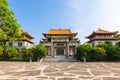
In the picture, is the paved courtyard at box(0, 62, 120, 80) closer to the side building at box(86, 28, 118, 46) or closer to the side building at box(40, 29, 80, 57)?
the side building at box(40, 29, 80, 57)

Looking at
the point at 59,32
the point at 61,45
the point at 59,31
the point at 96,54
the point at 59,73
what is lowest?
the point at 59,73

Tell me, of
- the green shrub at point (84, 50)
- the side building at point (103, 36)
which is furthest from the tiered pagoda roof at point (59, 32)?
the green shrub at point (84, 50)

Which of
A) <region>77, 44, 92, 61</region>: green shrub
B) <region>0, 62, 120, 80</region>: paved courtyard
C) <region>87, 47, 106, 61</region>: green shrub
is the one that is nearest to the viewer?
<region>0, 62, 120, 80</region>: paved courtyard

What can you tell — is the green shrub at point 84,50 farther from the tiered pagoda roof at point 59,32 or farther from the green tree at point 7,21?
the green tree at point 7,21

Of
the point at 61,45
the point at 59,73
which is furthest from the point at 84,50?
the point at 59,73

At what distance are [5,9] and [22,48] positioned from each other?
1144 inches

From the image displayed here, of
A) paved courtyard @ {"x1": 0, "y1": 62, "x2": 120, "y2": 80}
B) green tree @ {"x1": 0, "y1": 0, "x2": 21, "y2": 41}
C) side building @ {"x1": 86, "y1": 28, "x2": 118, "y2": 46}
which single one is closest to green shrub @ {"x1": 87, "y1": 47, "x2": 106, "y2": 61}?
side building @ {"x1": 86, "y1": 28, "x2": 118, "y2": 46}

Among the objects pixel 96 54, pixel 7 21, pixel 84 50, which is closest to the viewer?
pixel 7 21

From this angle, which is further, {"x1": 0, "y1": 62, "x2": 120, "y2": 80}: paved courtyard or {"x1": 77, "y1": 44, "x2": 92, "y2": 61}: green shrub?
{"x1": 77, "y1": 44, "x2": 92, "y2": 61}: green shrub

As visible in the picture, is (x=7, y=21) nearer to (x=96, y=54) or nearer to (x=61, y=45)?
(x=96, y=54)

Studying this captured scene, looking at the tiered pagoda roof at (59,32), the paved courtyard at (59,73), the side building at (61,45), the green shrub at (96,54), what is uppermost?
the tiered pagoda roof at (59,32)

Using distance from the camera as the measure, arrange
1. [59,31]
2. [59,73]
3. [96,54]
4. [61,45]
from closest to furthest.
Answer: [59,73] < [96,54] < [61,45] < [59,31]

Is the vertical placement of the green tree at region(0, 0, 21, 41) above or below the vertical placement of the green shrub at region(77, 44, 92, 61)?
above

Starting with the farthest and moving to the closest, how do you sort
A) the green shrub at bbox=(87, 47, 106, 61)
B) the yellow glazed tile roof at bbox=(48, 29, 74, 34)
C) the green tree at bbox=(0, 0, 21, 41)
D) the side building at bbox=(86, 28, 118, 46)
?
the yellow glazed tile roof at bbox=(48, 29, 74, 34) → the side building at bbox=(86, 28, 118, 46) → the green shrub at bbox=(87, 47, 106, 61) → the green tree at bbox=(0, 0, 21, 41)
